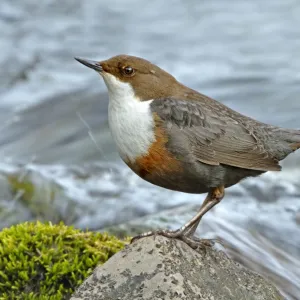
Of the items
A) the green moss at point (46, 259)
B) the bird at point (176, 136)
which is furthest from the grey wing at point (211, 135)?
the green moss at point (46, 259)

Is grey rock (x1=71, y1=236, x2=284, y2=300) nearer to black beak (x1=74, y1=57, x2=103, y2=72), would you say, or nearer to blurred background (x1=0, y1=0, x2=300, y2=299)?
black beak (x1=74, y1=57, x2=103, y2=72)

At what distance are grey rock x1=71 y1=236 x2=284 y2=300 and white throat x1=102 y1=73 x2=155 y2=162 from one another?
0.54m

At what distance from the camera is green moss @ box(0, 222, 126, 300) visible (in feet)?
13.8

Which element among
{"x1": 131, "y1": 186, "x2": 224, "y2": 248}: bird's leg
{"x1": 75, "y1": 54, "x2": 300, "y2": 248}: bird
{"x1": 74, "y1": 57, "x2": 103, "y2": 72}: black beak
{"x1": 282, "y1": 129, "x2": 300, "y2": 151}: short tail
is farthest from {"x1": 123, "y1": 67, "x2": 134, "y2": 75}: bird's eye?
{"x1": 282, "y1": 129, "x2": 300, "y2": 151}: short tail

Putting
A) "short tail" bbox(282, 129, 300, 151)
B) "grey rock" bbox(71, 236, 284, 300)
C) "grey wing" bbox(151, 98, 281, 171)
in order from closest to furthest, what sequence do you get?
1. "grey rock" bbox(71, 236, 284, 300)
2. "grey wing" bbox(151, 98, 281, 171)
3. "short tail" bbox(282, 129, 300, 151)

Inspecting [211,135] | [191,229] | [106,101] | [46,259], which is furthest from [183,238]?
[106,101]

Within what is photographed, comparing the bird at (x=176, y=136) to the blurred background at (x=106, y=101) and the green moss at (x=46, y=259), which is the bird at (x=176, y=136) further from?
the blurred background at (x=106, y=101)

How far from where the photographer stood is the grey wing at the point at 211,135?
4.03 m

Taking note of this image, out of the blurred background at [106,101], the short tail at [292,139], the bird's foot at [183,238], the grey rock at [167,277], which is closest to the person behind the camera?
the grey rock at [167,277]

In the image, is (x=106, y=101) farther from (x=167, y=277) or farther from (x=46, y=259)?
(x=167, y=277)

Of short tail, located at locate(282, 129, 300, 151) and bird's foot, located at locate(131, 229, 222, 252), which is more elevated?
short tail, located at locate(282, 129, 300, 151)

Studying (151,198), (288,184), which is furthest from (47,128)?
(288,184)

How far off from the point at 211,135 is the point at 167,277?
1.07m

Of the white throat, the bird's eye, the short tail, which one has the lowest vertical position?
the short tail
